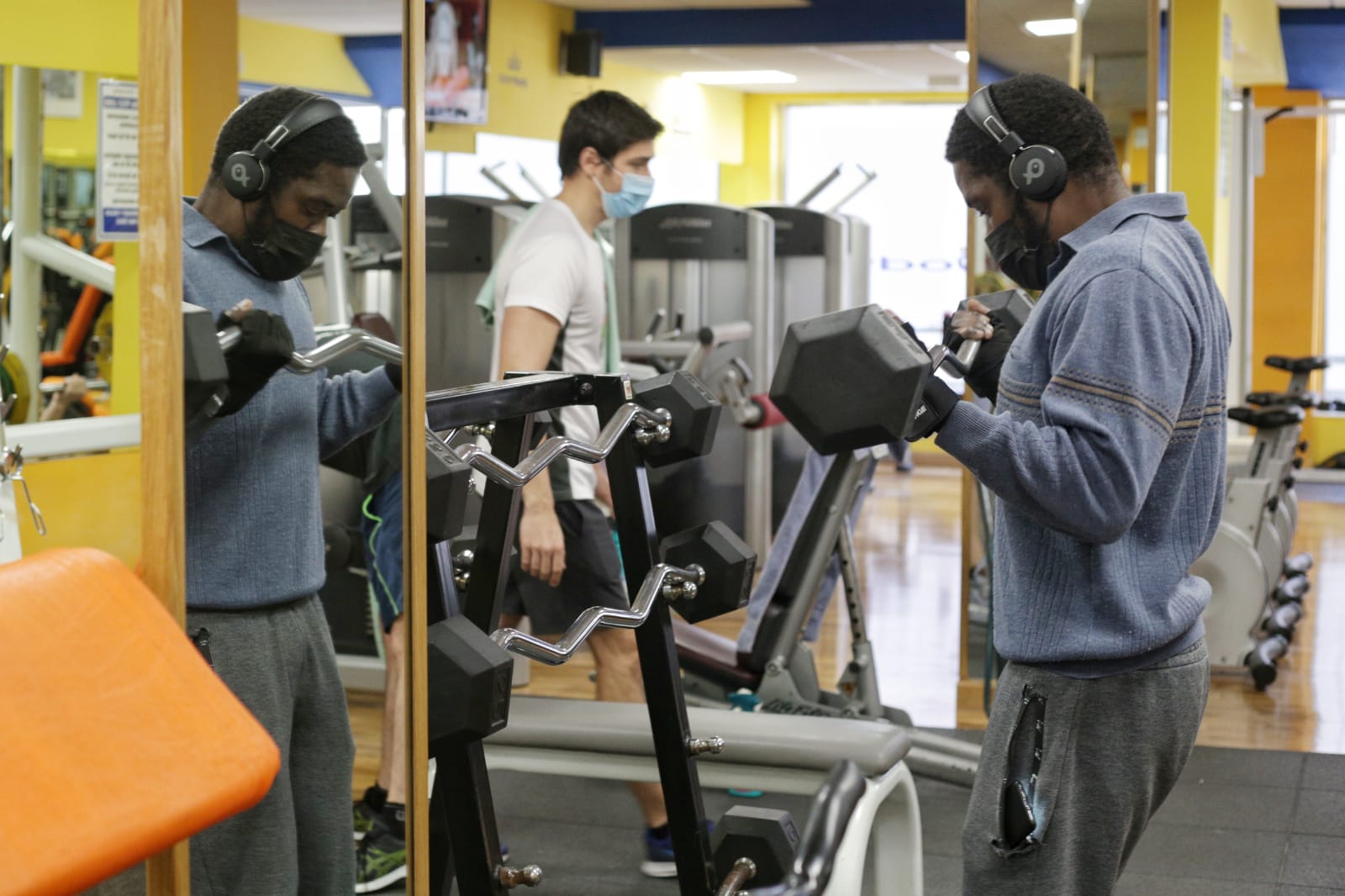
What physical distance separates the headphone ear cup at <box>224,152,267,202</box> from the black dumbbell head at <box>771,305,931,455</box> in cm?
57

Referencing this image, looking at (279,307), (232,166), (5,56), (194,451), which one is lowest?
(194,451)

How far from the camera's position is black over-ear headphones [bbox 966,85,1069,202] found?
1.68 meters

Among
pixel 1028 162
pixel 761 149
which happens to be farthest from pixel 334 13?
pixel 761 149

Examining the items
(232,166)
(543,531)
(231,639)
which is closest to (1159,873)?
(543,531)

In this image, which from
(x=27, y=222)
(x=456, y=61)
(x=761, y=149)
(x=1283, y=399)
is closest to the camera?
(x=27, y=222)

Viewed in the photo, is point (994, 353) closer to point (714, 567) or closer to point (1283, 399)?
point (714, 567)

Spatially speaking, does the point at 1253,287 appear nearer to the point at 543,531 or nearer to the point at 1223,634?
the point at 1223,634

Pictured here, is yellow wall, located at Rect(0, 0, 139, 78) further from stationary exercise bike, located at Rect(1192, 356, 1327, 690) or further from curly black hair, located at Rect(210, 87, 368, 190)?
stationary exercise bike, located at Rect(1192, 356, 1327, 690)

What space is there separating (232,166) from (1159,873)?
8.77 feet

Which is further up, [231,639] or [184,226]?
[184,226]

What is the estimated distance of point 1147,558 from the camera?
5.37ft

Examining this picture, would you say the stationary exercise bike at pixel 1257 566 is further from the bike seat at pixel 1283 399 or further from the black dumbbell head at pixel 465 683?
the black dumbbell head at pixel 465 683

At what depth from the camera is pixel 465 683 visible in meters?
1.58

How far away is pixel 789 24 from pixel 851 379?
27.7 ft
